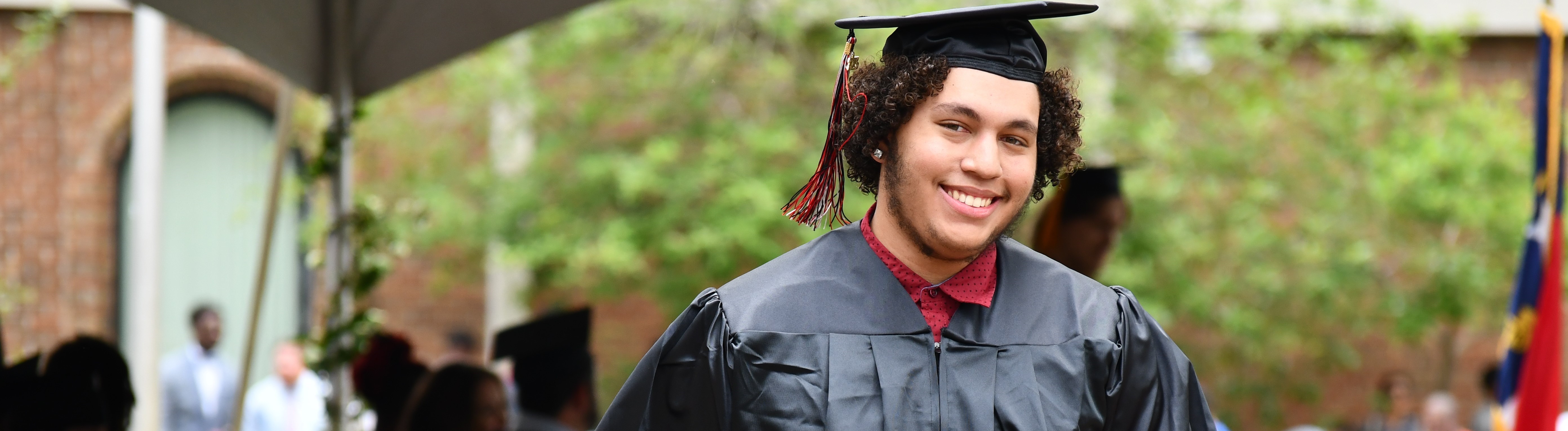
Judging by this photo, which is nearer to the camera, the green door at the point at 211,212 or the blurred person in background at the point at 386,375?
the blurred person in background at the point at 386,375

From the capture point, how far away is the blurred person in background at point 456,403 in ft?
12.8

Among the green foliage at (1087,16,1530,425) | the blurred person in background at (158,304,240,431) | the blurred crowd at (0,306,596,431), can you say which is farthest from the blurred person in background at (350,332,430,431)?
the green foliage at (1087,16,1530,425)

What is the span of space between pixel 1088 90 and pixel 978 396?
5.93 meters

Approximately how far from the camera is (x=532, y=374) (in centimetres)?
438

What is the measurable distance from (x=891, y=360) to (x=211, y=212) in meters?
9.32

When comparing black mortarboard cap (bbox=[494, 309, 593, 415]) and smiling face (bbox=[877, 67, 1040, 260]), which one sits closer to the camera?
smiling face (bbox=[877, 67, 1040, 260])

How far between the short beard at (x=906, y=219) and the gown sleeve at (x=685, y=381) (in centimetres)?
28

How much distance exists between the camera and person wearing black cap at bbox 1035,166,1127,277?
3.82 meters

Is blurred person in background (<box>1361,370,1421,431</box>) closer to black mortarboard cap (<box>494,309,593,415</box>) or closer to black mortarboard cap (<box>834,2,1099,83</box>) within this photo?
black mortarboard cap (<box>494,309,593,415</box>)

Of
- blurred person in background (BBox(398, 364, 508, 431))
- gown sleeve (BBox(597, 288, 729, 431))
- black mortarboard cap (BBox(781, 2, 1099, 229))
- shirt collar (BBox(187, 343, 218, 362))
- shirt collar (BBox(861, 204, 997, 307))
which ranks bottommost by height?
shirt collar (BBox(187, 343, 218, 362))

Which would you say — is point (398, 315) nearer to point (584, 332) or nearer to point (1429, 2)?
point (584, 332)

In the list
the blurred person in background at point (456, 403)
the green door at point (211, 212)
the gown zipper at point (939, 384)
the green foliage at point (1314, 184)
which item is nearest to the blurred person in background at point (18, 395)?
the blurred person in background at point (456, 403)

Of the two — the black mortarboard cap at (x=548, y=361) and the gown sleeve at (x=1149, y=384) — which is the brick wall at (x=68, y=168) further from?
the gown sleeve at (x=1149, y=384)

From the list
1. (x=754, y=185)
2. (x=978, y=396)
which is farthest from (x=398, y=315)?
(x=978, y=396)
